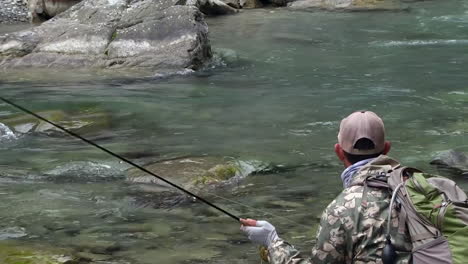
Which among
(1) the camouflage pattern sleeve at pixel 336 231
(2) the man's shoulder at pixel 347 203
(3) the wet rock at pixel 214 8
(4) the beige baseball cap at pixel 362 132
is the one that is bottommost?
(3) the wet rock at pixel 214 8

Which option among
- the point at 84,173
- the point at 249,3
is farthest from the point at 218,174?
the point at 249,3

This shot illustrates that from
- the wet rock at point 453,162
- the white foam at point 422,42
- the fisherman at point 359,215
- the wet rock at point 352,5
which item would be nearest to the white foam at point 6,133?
the wet rock at point 453,162

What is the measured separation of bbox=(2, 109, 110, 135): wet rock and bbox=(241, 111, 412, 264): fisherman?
8046mm

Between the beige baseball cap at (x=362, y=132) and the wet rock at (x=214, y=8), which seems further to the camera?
the wet rock at (x=214, y=8)

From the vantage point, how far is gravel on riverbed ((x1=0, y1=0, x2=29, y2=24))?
81.2 ft

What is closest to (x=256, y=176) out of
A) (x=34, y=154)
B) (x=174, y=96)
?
(x=34, y=154)

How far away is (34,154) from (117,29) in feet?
24.1

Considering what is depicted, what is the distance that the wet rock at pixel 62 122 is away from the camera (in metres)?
11.4

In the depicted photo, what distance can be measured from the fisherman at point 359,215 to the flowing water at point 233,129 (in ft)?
9.45

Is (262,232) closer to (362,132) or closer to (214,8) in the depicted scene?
(362,132)

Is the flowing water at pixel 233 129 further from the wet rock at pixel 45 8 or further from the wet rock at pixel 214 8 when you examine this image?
the wet rock at pixel 45 8

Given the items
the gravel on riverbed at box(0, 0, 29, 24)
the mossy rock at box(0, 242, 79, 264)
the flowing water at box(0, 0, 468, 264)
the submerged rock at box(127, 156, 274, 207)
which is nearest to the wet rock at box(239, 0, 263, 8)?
the flowing water at box(0, 0, 468, 264)

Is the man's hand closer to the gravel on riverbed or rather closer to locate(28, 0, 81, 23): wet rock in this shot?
locate(28, 0, 81, 23): wet rock

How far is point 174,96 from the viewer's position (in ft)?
45.8
